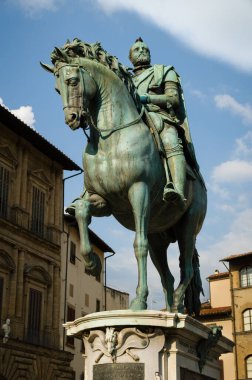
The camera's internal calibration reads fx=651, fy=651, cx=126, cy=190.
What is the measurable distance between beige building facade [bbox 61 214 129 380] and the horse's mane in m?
25.9

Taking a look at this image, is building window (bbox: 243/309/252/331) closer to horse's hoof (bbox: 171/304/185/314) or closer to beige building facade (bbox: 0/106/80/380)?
Result: beige building facade (bbox: 0/106/80/380)

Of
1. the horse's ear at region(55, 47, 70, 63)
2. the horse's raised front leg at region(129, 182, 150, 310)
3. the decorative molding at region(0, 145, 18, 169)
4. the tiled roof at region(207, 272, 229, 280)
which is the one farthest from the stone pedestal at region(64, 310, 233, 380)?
the tiled roof at region(207, 272, 229, 280)

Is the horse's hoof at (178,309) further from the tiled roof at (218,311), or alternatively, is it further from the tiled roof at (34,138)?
the tiled roof at (218,311)

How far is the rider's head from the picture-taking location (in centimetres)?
772

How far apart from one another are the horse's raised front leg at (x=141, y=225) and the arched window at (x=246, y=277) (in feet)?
119

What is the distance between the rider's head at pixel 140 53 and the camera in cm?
772

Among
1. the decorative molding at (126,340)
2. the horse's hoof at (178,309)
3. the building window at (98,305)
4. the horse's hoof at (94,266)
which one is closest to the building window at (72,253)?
the building window at (98,305)

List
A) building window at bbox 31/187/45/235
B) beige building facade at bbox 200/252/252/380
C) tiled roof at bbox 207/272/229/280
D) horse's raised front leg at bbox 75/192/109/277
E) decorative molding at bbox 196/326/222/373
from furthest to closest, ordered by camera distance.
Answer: tiled roof at bbox 207/272/229/280 → beige building facade at bbox 200/252/252/380 → building window at bbox 31/187/45/235 → decorative molding at bbox 196/326/222/373 → horse's raised front leg at bbox 75/192/109/277

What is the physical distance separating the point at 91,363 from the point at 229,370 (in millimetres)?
35551

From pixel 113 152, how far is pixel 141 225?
2.52 ft

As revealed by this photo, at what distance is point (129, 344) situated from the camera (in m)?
5.93

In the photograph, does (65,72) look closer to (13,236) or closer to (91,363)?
(91,363)

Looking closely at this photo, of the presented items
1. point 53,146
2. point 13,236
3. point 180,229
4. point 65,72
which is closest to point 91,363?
point 180,229

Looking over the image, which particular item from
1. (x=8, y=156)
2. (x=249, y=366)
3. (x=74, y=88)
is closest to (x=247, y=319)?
(x=249, y=366)
